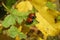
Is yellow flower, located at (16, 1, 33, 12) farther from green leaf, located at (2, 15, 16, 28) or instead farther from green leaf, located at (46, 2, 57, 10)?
green leaf, located at (46, 2, 57, 10)

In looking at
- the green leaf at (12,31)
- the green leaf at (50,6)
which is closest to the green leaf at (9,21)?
the green leaf at (12,31)

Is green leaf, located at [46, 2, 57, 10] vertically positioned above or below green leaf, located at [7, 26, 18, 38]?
above

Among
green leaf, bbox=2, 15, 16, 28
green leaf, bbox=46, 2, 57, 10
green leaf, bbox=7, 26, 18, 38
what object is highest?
green leaf, bbox=46, 2, 57, 10

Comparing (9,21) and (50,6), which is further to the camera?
(50,6)

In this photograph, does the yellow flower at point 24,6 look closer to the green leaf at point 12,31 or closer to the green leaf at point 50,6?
the green leaf at point 12,31

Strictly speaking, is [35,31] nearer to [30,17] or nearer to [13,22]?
[30,17]

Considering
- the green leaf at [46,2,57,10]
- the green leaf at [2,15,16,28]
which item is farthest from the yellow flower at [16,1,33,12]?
the green leaf at [46,2,57,10]

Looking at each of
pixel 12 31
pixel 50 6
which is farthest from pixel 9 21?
pixel 50 6

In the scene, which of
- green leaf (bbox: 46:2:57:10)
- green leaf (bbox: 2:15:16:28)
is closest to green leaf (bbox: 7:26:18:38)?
green leaf (bbox: 2:15:16:28)

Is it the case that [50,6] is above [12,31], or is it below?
above

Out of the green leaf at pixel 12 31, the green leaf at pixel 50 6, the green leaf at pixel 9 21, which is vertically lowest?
the green leaf at pixel 12 31

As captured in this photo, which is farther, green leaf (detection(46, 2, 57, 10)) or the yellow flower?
green leaf (detection(46, 2, 57, 10))

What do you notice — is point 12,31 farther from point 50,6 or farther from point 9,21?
point 50,6
